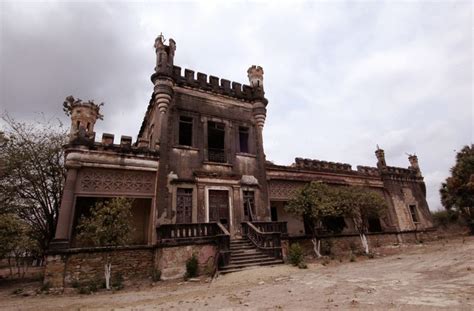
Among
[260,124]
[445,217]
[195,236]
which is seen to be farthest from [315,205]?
[445,217]

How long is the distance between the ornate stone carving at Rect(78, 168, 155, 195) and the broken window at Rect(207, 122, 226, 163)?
3.59 m

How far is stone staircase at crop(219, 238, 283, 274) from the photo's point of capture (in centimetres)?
1027

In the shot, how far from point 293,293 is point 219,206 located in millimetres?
7871

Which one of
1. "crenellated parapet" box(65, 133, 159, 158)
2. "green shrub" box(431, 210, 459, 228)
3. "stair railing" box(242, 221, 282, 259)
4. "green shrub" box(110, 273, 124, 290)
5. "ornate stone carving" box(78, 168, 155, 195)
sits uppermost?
"crenellated parapet" box(65, 133, 159, 158)

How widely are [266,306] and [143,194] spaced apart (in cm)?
882

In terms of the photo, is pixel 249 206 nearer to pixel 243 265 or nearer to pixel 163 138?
pixel 243 265

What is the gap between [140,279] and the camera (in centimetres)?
1044

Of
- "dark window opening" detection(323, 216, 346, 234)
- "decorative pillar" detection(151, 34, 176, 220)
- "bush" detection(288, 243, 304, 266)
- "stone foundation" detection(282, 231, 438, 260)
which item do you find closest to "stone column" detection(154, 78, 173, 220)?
"decorative pillar" detection(151, 34, 176, 220)

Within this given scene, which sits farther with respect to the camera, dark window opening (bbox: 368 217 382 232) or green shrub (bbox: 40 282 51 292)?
dark window opening (bbox: 368 217 382 232)

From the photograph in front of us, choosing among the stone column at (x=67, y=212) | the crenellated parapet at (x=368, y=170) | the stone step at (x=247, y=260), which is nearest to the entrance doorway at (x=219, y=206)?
the stone step at (x=247, y=260)

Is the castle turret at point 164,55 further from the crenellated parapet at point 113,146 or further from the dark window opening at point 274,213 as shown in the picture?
the dark window opening at point 274,213

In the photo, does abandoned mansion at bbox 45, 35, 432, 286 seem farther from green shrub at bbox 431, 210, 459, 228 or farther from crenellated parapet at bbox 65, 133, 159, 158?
green shrub at bbox 431, 210, 459, 228

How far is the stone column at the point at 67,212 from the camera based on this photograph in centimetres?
1012

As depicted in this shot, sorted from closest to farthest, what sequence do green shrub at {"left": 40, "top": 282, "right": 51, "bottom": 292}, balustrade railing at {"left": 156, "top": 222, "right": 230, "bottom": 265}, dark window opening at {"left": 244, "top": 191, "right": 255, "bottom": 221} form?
green shrub at {"left": 40, "top": 282, "right": 51, "bottom": 292}, balustrade railing at {"left": 156, "top": 222, "right": 230, "bottom": 265}, dark window opening at {"left": 244, "top": 191, "right": 255, "bottom": 221}
